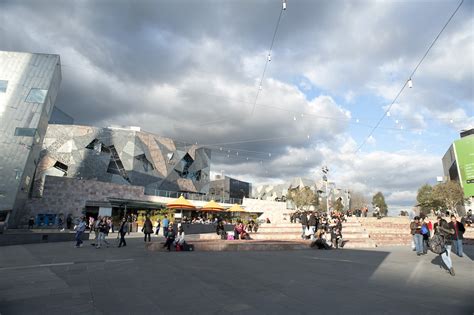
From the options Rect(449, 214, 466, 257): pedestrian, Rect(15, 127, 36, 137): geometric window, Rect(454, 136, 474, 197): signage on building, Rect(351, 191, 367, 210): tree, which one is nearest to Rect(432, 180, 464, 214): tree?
Rect(454, 136, 474, 197): signage on building

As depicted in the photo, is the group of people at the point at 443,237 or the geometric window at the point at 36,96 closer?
the group of people at the point at 443,237

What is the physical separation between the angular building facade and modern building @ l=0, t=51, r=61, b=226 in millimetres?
11679

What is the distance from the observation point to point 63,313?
179 inches

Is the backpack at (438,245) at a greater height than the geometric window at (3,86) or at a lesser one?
lesser

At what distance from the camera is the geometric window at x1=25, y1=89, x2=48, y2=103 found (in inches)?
1025

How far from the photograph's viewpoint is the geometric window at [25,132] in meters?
25.3

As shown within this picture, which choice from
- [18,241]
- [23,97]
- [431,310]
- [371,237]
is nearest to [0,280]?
[431,310]

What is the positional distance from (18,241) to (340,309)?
60.0 feet

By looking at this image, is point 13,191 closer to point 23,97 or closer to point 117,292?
point 23,97

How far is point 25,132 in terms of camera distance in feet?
83.8

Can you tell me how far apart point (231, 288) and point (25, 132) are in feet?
88.0

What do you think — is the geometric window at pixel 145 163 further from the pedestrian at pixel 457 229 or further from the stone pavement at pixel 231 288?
the pedestrian at pixel 457 229

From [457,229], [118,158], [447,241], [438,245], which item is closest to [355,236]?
[457,229]

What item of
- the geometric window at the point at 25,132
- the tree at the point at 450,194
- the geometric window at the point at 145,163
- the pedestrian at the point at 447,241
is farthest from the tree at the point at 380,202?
the geometric window at the point at 25,132
